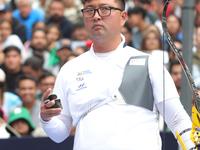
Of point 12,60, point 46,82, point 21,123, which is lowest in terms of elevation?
point 21,123

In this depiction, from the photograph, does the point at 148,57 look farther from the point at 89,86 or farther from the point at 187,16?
the point at 187,16

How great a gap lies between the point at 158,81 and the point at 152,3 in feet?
25.0

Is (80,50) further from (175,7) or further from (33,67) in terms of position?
(175,7)

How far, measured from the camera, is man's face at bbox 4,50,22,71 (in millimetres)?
6465

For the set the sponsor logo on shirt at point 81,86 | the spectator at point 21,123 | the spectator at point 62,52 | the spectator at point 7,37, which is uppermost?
the spectator at point 7,37

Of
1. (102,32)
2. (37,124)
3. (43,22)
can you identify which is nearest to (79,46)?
(43,22)

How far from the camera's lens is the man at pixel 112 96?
2283mm

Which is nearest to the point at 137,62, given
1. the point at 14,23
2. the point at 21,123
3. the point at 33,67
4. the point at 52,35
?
the point at 21,123

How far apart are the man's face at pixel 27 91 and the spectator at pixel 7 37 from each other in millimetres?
1795

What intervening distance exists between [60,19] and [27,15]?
29.6 inches

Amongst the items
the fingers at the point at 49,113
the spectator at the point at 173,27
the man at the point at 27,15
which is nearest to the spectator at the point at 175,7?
the spectator at the point at 173,27

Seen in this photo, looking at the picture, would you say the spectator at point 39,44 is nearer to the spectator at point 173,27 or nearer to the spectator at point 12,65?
the spectator at point 12,65

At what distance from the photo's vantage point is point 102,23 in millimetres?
2465

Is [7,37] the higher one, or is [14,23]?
[14,23]
